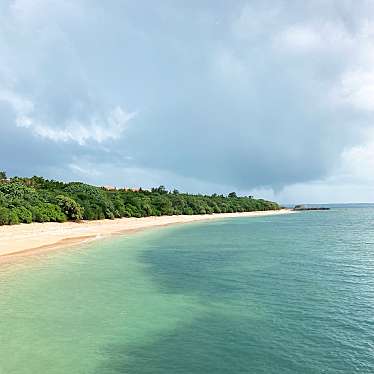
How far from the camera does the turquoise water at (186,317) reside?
10.6 m

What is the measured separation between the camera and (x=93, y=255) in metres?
31.0

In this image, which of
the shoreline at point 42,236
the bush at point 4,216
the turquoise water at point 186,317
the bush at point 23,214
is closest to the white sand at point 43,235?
the shoreline at point 42,236

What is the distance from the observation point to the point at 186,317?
14.8 metres

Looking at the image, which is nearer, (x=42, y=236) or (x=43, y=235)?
(x=42, y=236)

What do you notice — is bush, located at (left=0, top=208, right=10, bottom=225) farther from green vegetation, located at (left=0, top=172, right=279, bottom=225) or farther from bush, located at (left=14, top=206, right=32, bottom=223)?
bush, located at (left=14, top=206, right=32, bottom=223)

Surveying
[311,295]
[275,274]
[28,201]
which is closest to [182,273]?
[275,274]

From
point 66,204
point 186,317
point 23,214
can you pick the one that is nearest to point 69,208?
point 66,204

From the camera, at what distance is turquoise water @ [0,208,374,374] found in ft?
34.9

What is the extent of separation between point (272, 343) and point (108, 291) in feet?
30.3

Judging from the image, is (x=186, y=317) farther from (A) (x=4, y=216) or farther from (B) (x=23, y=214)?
(B) (x=23, y=214)

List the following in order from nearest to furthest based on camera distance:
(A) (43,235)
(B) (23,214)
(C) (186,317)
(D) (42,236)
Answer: (C) (186,317) → (D) (42,236) → (A) (43,235) → (B) (23,214)

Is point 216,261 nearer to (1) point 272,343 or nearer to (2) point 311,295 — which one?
(2) point 311,295

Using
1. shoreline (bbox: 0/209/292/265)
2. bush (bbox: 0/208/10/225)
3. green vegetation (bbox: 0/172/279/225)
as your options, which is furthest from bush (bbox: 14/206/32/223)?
bush (bbox: 0/208/10/225)

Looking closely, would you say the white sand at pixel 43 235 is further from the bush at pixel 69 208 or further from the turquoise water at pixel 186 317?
the turquoise water at pixel 186 317
